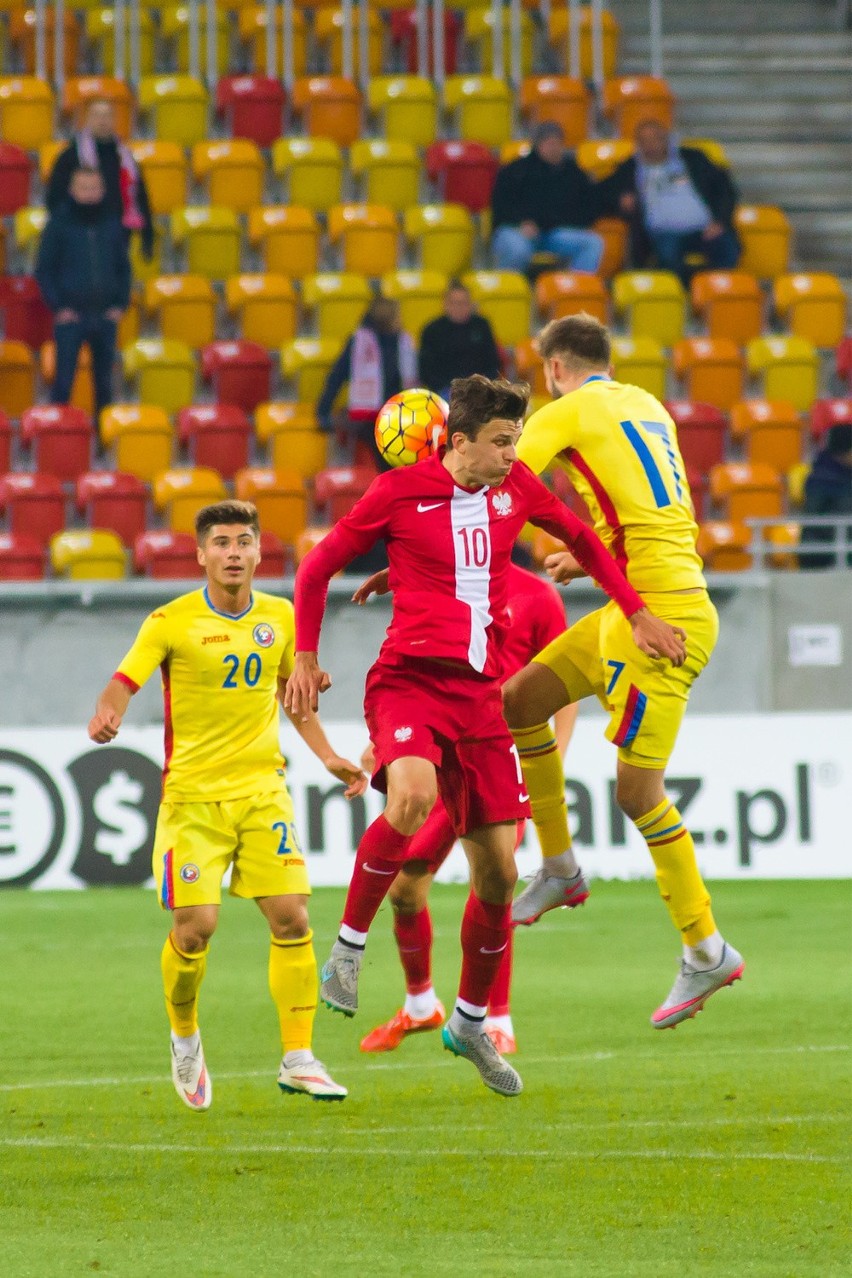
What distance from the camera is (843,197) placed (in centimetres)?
1858

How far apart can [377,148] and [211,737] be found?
11853mm

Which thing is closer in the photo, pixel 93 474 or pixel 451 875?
pixel 451 875

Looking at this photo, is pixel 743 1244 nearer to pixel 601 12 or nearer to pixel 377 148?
pixel 377 148

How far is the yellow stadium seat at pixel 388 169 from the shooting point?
17484 mm

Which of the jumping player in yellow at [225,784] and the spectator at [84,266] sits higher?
the spectator at [84,266]

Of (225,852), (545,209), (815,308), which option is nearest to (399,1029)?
(225,852)

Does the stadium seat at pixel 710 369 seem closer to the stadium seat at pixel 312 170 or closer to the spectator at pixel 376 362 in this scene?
the spectator at pixel 376 362

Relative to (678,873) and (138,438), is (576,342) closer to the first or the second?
(678,873)

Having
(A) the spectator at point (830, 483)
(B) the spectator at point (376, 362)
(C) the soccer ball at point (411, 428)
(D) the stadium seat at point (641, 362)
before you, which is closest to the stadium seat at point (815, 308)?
(D) the stadium seat at point (641, 362)

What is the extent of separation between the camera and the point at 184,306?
16.5 meters

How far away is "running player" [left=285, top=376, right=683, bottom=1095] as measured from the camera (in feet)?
19.7

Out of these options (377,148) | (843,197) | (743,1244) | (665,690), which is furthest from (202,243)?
(743,1244)

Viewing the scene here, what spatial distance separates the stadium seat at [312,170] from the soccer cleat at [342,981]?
40.4ft

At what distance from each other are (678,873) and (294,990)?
4.31 ft
